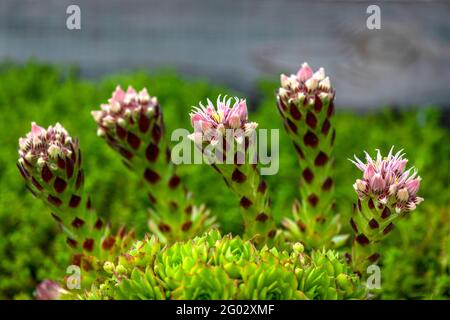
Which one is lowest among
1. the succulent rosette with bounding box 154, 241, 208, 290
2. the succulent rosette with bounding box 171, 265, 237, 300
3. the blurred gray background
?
the succulent rosette with bounding box 171, 265, 237, 300

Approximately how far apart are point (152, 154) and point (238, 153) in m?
0.30

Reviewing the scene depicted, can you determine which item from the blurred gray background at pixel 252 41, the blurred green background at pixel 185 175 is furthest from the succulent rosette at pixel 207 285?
the blurred gray background at pixel 252 41

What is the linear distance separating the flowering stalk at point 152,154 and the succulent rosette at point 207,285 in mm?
445

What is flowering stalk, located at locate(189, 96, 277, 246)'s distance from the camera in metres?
1.28

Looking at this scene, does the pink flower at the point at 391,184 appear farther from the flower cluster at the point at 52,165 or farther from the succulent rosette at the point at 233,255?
the flower cluster at the point at 52,165

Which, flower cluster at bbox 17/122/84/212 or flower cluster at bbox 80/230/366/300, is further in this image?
flower cluster at bbox 17/122/84/212

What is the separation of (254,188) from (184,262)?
0.28 m

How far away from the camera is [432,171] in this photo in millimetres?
2557

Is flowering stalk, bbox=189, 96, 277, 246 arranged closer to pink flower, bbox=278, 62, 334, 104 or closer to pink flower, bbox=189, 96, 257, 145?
pink flower, bbox=189, 96, 257, 145

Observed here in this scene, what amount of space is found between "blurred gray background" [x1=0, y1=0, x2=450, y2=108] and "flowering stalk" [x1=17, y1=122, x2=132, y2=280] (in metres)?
1.90

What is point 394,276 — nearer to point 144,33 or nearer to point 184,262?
point 184,262

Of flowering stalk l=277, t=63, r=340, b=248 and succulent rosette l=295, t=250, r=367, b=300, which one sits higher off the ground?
flowering stalk l=277, t=63, r=340, b=248

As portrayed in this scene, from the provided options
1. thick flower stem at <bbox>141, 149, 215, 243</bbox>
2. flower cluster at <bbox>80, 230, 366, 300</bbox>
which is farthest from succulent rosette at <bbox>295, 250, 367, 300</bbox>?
thick flower stem at <bbox>141, 149, 215, 243</bbox>

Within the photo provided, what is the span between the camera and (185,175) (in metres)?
2.38
